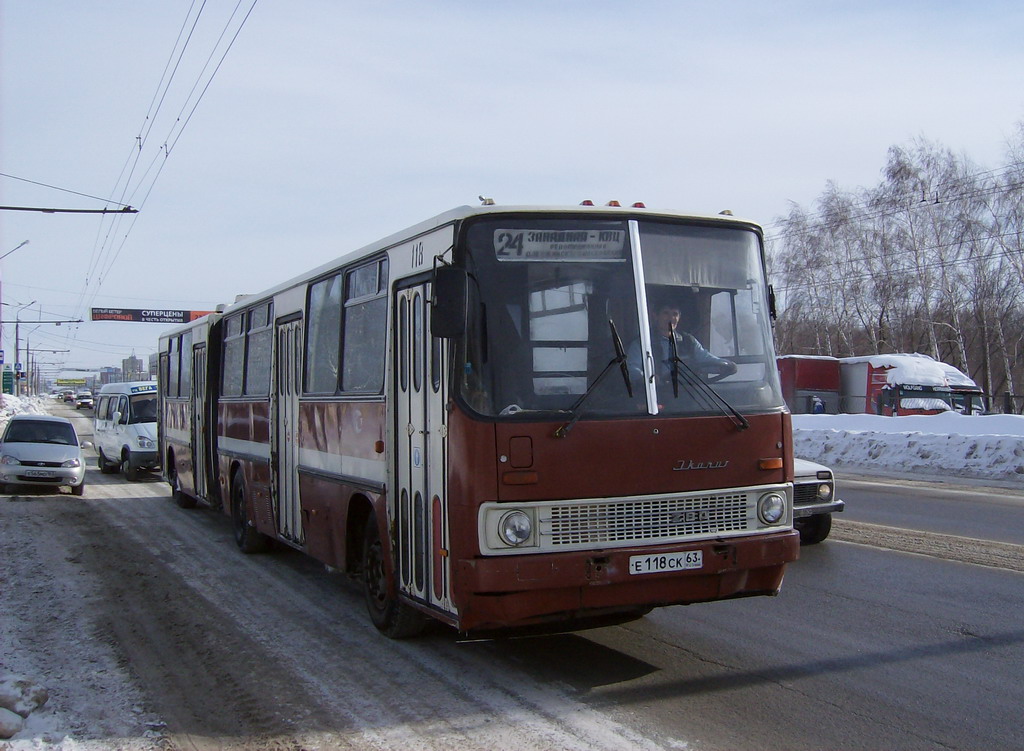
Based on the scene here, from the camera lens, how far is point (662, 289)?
620 cm

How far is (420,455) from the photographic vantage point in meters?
6.45

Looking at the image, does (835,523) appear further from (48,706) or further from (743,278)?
(48,706)

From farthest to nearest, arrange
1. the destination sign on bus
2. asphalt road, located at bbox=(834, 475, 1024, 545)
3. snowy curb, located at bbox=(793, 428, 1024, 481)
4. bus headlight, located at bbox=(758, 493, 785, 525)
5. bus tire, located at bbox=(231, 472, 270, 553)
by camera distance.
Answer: snowy curb, located at bbox=(793, 428, 1024, 481) → asphalt road, located at bbox=(834, 475, 1024, 545) → bus tire, located at bbox=(231, 472, 270, 553) → bus headlight, located at bbox=(758, 493, 785, 525) → the destination sign on bus

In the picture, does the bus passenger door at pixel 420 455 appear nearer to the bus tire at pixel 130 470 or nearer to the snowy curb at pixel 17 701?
the snowy curb at pixel 17 701

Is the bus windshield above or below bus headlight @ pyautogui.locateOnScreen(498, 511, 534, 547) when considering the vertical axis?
above

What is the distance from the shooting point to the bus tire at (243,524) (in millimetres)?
11391

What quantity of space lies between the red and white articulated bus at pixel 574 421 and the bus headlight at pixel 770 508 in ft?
0.04

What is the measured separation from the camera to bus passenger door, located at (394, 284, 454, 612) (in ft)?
20.0

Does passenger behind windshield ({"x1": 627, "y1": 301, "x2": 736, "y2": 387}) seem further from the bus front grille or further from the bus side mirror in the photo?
the bus side mirror

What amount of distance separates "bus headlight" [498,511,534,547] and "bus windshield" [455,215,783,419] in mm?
581

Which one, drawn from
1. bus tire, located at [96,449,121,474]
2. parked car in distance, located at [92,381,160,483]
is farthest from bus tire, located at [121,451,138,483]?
bus tire, located at [96,449,121,474]

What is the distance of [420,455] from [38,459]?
1505 centimetres

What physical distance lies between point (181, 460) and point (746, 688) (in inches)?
497

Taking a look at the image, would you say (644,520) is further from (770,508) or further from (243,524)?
(243,524)
